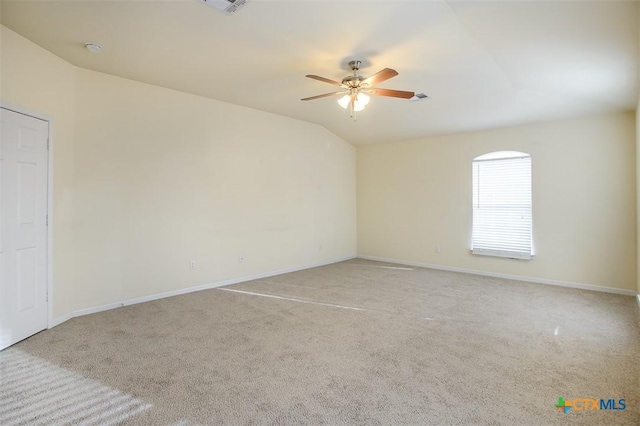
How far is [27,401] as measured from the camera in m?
2.11

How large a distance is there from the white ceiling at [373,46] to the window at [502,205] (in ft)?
3.17

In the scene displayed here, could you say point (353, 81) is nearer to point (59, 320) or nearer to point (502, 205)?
point (502, 205)

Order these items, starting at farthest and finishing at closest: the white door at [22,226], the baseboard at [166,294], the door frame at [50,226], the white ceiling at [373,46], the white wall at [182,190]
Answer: the white wall at [182,190] → the baseboard at [166,294] → the door frame at [50,226] → the white door at [22,226] → the white ceiling at [373,46]

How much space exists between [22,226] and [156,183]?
1.50 metres

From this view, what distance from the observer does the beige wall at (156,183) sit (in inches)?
138

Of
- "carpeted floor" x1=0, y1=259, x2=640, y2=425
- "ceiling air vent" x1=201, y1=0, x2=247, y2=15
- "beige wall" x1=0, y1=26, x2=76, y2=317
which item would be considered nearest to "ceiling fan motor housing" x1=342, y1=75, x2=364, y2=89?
"ceiling air vent" x1=201, y1=0, x2=247, y2=15

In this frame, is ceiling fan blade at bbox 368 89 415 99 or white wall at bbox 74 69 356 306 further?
white wall at bbox 74 69 356 306

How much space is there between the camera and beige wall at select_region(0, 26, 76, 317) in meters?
2.93

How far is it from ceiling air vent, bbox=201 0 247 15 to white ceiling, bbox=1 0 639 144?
7 centimetres

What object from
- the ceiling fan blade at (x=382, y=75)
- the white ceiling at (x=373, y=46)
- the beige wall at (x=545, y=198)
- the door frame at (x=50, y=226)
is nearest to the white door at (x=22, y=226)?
the door frame at (x=50, y=226)

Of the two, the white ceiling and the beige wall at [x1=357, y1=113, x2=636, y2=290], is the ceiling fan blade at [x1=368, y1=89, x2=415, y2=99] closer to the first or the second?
the white ceiling

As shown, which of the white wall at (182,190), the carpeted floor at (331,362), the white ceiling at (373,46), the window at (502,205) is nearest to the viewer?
the carpeted floor at (331,362)

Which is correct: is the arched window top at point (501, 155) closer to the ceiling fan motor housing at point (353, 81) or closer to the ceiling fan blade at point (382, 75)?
the ceiling fan motor housing at point (353, 81)

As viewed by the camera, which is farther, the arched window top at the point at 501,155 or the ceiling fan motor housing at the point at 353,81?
the arched window top at the point at 501,155
